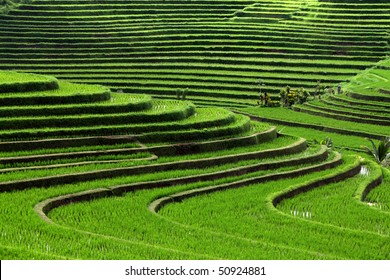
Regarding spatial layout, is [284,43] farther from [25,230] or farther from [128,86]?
[25,230]

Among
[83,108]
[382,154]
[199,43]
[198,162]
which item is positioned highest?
[83,108]

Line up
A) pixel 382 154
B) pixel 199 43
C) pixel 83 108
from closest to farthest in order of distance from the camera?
pixel 83 108
pixel 382 154
pixel 199 43

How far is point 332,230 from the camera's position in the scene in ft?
46.6

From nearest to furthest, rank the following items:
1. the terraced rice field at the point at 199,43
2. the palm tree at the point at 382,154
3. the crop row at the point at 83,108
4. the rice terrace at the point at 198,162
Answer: the rice terrace at the point at 198,162, the crop row at the point at 83,108, the palm tree at the point at 382,154, the terraced rice field at the point at 199,43

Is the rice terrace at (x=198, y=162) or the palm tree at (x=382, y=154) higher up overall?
the rice terrace at (x=198, y=162)

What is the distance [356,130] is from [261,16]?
2299cm

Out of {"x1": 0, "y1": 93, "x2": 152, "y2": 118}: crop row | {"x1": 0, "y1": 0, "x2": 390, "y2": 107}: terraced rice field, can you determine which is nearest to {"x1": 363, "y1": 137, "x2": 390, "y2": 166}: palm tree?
{"x1": 0, "y1": 93, "x2": 152, "y2": 118}: crop row

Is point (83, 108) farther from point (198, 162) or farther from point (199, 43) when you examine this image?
point (199, 43)

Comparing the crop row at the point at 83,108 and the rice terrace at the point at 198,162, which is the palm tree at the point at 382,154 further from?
the crop row at the point at 83,108

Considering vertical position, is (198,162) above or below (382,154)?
above

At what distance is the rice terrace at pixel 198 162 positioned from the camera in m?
13.0

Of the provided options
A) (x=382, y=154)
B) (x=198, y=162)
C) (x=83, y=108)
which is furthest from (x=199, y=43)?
(x=198, y=162)

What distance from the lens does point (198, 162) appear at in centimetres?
1894

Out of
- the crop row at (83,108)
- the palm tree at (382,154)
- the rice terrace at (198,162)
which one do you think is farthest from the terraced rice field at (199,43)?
the crop row at (83,108)
